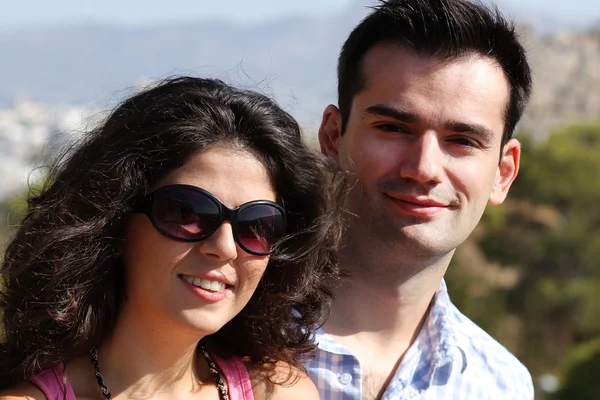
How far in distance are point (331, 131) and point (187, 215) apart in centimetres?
122

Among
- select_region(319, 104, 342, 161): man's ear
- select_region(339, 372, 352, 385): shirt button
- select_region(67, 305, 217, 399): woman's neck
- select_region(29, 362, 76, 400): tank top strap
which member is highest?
select_region(319, 104, 342, 161): man's ear

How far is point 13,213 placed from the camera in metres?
2.46

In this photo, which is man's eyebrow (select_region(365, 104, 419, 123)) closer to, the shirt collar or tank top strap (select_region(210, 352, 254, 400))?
the shirt collar

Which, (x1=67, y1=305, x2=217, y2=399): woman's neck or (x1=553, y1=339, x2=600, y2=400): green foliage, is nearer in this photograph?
(x1=67, y1=305, x2=217, y2=399): woman's neck

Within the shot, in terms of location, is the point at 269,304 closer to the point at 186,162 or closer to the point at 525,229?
the point at 186,162

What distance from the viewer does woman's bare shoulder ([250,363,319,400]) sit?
241 cm

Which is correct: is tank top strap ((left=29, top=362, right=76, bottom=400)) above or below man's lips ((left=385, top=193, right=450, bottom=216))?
below

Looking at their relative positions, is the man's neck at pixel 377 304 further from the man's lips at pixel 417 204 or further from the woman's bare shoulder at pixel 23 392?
the woman's bare shoulder at pixel 23 392

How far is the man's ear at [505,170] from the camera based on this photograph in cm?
321

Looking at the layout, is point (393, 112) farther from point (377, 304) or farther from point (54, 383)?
point (54, 383)

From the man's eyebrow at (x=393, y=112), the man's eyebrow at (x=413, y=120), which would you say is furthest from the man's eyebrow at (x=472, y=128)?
the man's eyebrow at (x=393, y=112)

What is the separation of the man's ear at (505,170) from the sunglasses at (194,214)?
4.44 ft

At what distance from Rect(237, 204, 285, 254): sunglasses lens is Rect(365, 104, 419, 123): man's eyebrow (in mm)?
784

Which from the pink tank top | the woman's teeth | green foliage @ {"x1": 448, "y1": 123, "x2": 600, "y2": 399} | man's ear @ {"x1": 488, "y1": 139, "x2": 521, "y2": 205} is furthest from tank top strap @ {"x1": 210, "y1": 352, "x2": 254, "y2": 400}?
green foliage @ {"x1": 448, "y1": 123, "x2": 600, "y2": 399}
